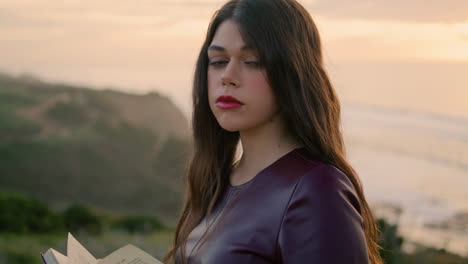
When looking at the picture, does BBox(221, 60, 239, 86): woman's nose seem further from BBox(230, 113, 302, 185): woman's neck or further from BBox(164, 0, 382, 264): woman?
BBox(230, 113, 302, 185): woman's neck

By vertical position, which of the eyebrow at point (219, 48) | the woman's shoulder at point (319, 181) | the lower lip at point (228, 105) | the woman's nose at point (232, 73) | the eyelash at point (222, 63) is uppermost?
the eyebrow at point (219, 48)

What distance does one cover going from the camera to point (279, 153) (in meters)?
2.35

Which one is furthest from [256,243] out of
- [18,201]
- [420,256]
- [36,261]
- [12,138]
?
[12,138]

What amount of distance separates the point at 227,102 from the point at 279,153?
0.28 metres

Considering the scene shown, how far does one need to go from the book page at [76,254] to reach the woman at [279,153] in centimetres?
39

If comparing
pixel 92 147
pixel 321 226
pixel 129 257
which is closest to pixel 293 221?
pixel 321 226

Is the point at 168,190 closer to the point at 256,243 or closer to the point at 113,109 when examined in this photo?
the point at 113,109

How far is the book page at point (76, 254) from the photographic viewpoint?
241 cm

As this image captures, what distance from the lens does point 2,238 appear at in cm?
926

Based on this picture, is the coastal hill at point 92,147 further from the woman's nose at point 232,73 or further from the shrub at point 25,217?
the woman's nose at point 232,73

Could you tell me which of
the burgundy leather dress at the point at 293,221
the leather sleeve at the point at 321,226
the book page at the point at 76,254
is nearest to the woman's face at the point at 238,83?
the burgundy leather dress at the point at 293,221

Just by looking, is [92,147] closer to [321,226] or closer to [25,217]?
[25,217]

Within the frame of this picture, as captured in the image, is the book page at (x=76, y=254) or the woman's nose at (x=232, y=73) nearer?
the woman's nose at (x=232, y=73)

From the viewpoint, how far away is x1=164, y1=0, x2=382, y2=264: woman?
197 cm
